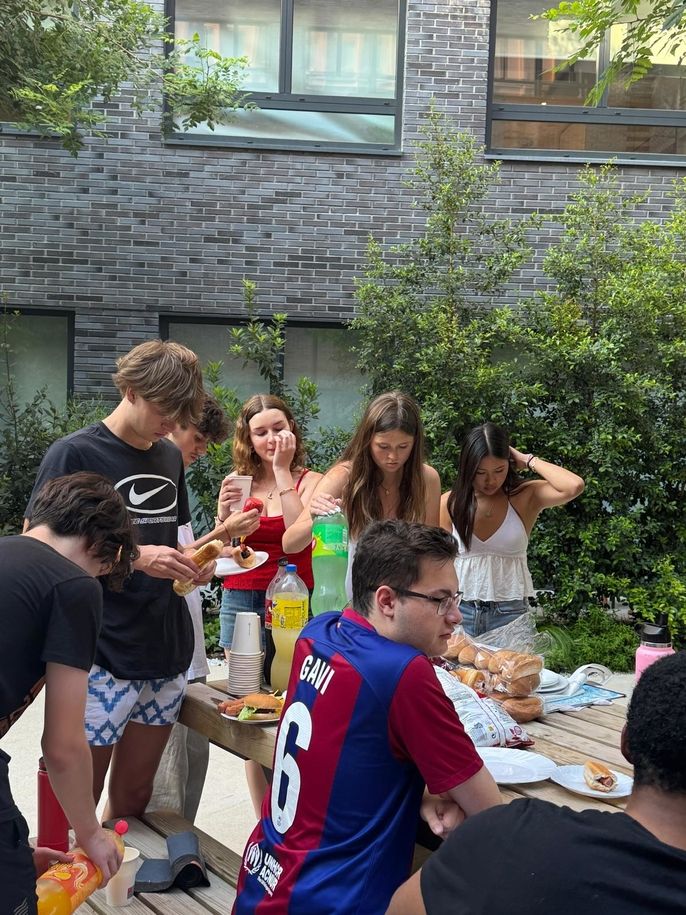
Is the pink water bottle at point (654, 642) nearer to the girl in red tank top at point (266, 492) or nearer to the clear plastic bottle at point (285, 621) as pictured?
the clear plastic bottle at point (285, 621)

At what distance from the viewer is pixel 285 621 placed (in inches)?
132

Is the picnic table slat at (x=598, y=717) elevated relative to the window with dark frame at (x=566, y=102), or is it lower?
lower

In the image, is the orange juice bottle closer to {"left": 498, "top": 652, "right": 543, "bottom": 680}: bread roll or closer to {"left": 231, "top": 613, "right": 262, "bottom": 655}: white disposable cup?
{"left": 231, "top": 613, "right": 262, "bottom": 655}: white disposable cup

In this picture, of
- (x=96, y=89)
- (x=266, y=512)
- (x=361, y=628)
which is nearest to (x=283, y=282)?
(x=96, y=89)

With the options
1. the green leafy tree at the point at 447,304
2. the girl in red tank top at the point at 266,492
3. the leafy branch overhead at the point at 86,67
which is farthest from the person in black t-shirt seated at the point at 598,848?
the leafy branch overhead at the point at 86,67

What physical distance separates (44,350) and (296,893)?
27.4 ft

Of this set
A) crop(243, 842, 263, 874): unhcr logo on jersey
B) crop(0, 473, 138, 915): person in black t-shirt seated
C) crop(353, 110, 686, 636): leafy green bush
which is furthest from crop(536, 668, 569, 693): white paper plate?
crop(353, 110, 686, 636): leafy green bush

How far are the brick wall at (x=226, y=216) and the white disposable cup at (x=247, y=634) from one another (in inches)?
254

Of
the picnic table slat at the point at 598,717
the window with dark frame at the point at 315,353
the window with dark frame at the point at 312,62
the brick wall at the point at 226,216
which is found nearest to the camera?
the picnic table slat at the point at 598,717

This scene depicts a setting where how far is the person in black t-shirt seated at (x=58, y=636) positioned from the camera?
210 cm

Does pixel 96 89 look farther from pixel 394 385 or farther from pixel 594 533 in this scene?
pixel 594 533

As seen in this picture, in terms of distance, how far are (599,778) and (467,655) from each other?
2.65ft

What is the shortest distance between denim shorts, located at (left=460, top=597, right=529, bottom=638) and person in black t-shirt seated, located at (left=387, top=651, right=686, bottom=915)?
3023 millimetres

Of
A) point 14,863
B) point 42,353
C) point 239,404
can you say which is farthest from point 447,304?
point 14,863
